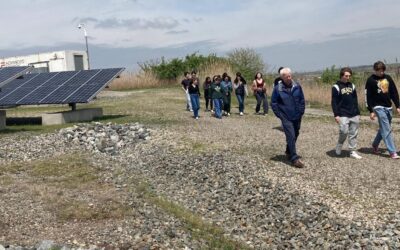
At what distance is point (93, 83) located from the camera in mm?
18750

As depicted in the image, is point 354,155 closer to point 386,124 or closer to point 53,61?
point 386,124

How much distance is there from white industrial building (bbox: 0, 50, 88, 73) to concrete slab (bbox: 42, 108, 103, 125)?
18.7m

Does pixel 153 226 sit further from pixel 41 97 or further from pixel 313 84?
pixel 313 84

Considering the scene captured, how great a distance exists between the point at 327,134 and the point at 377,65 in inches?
149

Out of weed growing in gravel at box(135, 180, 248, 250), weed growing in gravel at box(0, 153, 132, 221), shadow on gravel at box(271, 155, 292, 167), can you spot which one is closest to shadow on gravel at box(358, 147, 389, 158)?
shadow on gravel at box(271, 155, 292, 167)

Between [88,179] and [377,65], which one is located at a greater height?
[377,65]

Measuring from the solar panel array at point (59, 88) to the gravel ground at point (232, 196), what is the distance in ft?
17.4

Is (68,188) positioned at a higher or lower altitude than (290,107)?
lower

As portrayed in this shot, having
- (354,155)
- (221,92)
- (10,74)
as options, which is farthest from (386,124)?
(10,74)

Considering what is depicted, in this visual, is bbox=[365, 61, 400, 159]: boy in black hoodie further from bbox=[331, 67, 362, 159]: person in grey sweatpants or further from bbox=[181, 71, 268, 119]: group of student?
bbox=[181, 71, 268, 119]: group of student

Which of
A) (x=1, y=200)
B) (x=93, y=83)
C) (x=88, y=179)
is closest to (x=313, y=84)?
(x=93, y=83)

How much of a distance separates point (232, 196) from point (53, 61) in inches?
1219

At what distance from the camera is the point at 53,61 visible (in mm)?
36531

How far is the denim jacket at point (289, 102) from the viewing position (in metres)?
9.23
